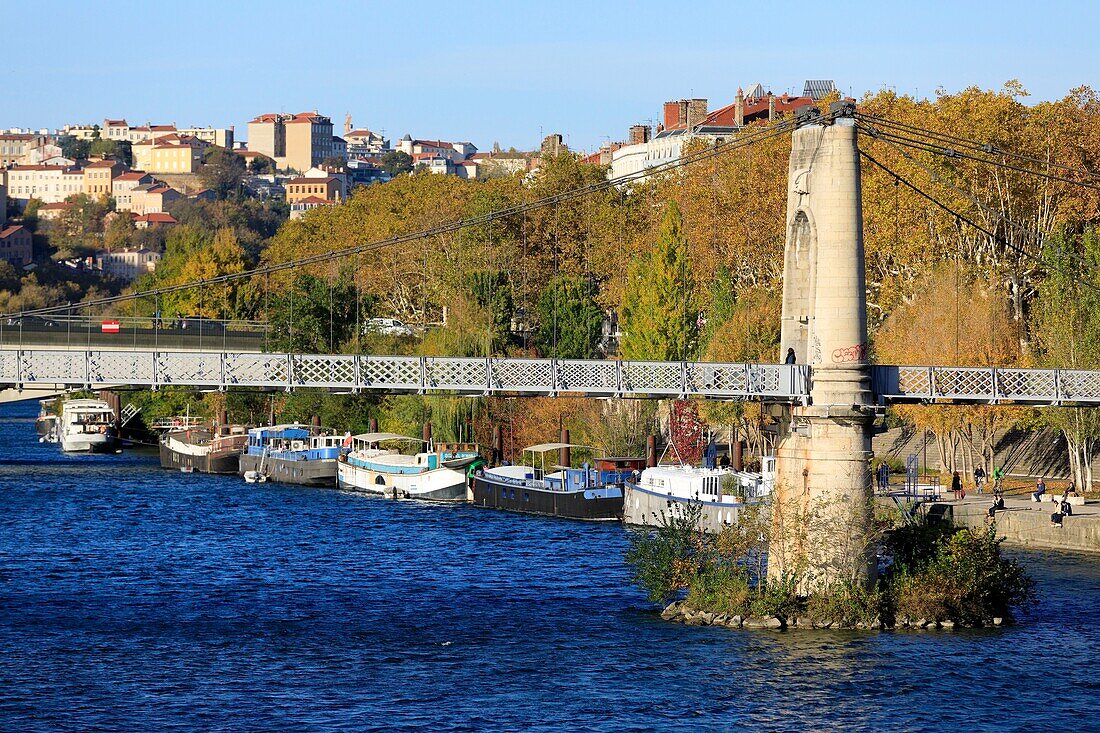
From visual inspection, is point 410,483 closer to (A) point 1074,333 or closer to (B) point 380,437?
(B) point 380,437

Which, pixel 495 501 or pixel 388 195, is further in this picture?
pixel 388 195

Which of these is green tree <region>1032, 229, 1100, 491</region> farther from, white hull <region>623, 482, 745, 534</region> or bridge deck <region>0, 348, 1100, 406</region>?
white hull <region>623, 482, 745, 534</region>

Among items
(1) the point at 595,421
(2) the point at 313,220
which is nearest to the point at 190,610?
(1) the point at 595,421

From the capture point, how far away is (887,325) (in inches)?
2500

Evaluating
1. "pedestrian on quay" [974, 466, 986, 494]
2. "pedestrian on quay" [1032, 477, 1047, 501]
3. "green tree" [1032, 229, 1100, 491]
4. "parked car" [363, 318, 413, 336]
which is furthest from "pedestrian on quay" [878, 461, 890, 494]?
"parked car" [363, 318, 413, 336]

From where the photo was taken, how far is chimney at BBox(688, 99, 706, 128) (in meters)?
127

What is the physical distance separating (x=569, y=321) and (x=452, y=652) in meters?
44.6

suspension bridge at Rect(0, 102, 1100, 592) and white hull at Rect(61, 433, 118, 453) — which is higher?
suspension bridge at Rect(0, 102, 1100, 592)

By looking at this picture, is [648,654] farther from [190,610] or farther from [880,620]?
[190,610]

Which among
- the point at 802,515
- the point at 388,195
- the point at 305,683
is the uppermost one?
the point at 388,195

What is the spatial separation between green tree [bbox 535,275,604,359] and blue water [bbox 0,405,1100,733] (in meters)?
26.9

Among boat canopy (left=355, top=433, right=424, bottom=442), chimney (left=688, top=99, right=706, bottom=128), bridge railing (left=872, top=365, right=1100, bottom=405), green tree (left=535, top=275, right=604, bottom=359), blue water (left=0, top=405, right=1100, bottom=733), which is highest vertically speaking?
chimney (left=688, top=99, right=706, bottom=128)

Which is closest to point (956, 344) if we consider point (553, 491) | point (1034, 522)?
point (1034, 522)

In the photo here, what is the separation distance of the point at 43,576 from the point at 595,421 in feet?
92.5
